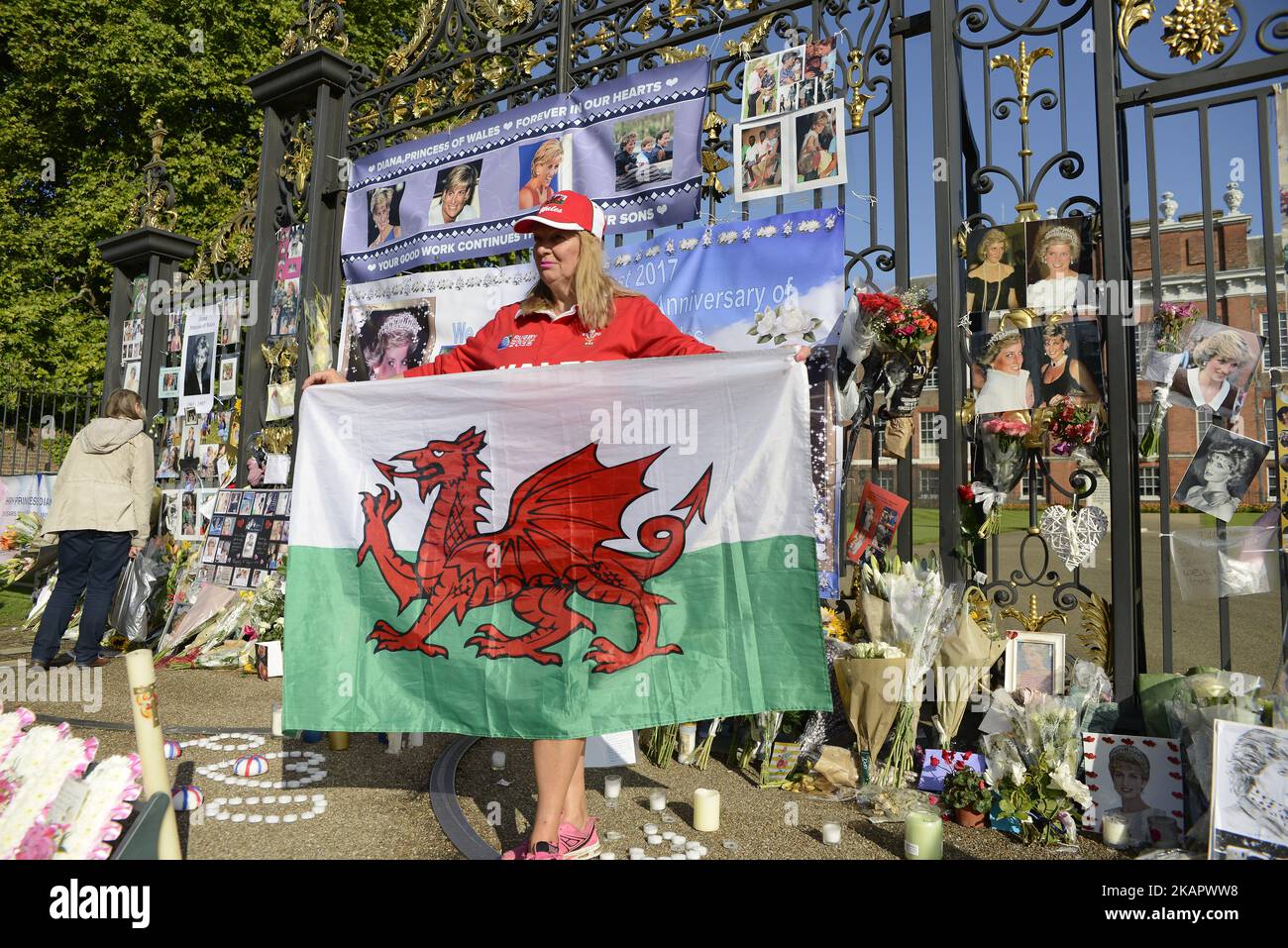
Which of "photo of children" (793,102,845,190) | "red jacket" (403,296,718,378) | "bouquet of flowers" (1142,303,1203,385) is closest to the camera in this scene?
"red jacket" (403,296,718,378)

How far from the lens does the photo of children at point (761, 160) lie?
4.89 metres

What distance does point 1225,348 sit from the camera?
356 centimetres

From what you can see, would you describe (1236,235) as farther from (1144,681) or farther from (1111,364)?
(1144,681)

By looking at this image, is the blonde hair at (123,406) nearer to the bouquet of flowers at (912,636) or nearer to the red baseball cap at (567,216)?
the red baseball cap at (567,216)

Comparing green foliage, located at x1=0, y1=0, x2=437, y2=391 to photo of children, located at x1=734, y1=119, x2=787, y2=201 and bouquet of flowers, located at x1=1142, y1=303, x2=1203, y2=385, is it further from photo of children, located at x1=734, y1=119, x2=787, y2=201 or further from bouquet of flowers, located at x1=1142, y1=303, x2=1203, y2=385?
bouquet of flowers, located at x1=1142, y1=303, x2=1203, y2=385

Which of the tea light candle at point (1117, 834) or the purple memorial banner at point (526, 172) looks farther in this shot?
the purple memorial banner at point (526, 172)

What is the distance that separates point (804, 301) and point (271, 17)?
1553 cm

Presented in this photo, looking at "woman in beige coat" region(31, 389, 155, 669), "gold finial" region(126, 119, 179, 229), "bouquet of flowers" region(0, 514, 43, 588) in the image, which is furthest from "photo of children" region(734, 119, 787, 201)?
"bouquet of flowers" region(0, 514, 43, 588)

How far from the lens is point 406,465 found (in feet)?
10.4

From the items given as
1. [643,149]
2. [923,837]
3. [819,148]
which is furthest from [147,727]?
[643,149]

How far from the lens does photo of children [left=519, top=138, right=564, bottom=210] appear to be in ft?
19.3

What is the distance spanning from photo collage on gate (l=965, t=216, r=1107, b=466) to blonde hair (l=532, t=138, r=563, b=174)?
316 cm

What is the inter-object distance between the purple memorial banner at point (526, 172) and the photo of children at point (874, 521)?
2210 millimetres

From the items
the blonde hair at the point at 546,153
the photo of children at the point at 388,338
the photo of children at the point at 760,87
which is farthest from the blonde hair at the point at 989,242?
the photo of children at the point at 388,338
